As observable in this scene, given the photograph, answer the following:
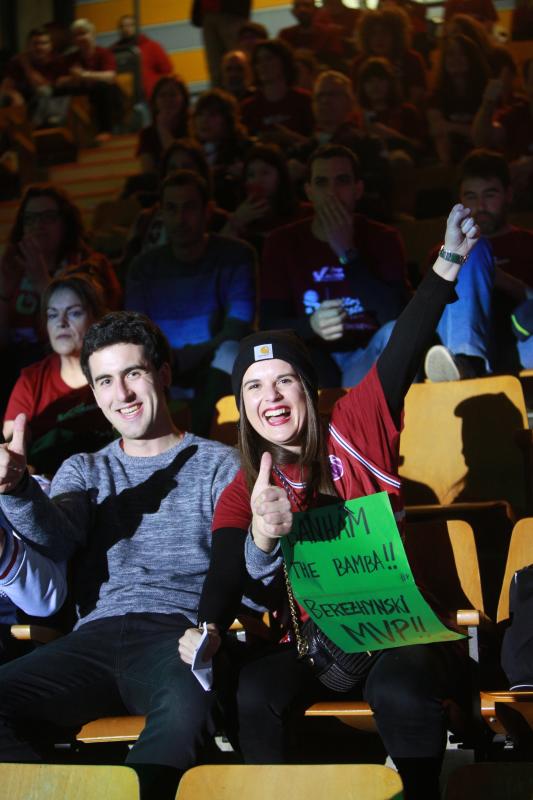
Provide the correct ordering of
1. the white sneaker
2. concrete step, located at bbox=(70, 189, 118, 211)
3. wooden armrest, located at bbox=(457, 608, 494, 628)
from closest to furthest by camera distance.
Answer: wooden armrest, located at bbox=(457, 608, 494, 628) < the white sneaker < concrete step, located at bbox=(70, 189, 118, 211)

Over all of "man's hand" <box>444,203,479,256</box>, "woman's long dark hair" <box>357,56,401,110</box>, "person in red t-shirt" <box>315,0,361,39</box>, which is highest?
"person in red t-shirt" <box>315,0,361,39</box>

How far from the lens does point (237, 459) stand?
2.47 metres

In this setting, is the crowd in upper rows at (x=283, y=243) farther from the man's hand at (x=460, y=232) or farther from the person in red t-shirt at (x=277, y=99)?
the man's hand at (x=460, y=232)

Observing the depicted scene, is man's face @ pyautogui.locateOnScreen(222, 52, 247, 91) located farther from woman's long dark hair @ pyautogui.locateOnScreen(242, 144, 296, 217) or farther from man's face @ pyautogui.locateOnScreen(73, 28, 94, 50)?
man's face @ pyautogui.locateOnScreen(73, 28, 94, 50)

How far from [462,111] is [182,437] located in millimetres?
3437

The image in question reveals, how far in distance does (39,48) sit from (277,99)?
3.35m

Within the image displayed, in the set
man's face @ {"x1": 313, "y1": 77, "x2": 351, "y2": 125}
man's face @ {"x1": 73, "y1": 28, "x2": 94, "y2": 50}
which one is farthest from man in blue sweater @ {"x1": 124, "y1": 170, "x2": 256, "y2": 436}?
man's face @ {"x1": 73, "y1": 28, "x2": 94, "y2": 50}

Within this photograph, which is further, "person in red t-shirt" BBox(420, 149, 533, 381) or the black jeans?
"person in red t-shirt" BBox(420, 149, 533, 381)

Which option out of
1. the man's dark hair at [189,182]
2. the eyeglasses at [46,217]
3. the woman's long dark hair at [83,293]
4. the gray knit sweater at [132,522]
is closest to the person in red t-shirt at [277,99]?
the man's dark hair at [189,182]

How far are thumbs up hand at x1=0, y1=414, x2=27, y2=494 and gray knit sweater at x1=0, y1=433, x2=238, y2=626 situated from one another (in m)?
0.04

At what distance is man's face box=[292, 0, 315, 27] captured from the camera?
23.9ft

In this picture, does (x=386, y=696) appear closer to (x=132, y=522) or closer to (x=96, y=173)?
(x=132, y=522)

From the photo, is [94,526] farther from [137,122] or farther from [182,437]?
[137,122]

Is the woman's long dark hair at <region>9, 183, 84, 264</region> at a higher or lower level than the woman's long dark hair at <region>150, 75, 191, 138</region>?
lower
